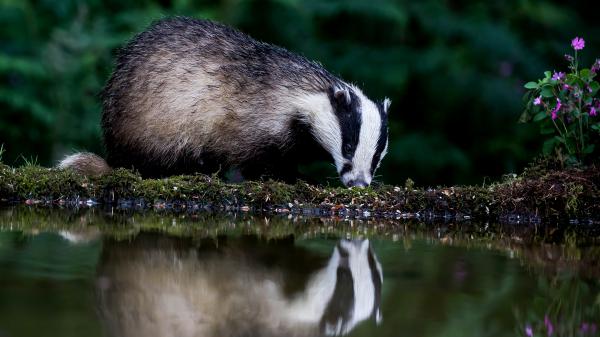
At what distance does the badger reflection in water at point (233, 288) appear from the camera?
3.26m

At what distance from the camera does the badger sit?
6918 mm

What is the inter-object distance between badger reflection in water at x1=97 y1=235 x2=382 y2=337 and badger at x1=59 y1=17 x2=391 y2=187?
2.16 meters

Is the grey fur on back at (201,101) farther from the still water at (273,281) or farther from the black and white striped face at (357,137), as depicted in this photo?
the still water at (273,281)

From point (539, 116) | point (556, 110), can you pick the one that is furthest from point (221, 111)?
point (556, 110)

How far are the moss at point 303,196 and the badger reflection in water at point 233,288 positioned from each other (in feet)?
3.91

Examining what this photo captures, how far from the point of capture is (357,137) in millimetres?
6691

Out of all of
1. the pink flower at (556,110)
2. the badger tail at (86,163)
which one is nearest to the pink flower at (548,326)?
the pink flower at (556,110)

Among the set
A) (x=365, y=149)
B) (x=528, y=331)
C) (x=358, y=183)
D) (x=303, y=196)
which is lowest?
(x=528, y=331)

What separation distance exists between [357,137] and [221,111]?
40.6 inches

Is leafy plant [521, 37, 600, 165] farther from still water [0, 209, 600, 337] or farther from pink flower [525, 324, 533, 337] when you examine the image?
pink flower [525, 324, 533, 337]

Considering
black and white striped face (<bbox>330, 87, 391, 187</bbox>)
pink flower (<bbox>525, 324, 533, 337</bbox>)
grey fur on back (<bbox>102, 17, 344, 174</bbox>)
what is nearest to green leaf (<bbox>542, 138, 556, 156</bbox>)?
black and white striped face (<bbox>330, 87, 391, 187</bbox>)

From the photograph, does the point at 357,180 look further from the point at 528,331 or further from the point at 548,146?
the point at 528,331

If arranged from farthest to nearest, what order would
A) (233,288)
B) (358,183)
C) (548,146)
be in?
(358,183), (548,146), (233,288)

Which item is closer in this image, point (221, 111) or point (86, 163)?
point (221, 111)
